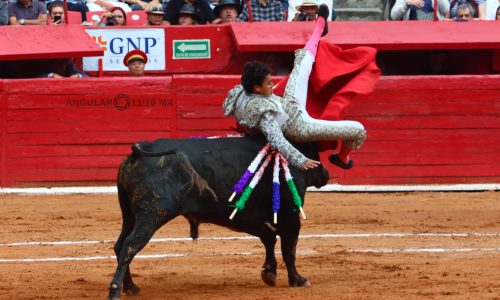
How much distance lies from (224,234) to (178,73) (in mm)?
4325

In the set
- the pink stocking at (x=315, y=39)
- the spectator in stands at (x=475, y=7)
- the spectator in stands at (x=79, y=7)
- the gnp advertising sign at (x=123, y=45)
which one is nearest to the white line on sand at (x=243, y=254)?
the pink stocking at (x=315, y=39)

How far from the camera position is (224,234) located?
434 inches

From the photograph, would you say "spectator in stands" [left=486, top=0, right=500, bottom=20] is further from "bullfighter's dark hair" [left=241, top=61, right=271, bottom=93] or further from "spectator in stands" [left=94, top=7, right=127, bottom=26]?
"bullfighter's dark hair" [left=241, top=61, right=271, bottom=93]

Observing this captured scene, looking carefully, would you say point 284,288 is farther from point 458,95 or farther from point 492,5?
point 492,5

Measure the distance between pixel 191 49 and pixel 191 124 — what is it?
1.26m

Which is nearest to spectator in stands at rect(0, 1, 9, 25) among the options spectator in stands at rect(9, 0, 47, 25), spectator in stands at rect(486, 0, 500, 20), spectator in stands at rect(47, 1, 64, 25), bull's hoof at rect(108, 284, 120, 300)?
spectator in stands at rect(9, 0, 47, 25)

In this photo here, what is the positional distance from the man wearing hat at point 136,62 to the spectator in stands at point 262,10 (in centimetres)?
159

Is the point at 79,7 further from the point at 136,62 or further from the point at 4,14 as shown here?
the point at 136,62

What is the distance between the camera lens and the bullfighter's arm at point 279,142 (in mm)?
7633

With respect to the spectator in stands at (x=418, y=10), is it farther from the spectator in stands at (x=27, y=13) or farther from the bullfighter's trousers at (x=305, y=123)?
the bullfighter's trousers at (x=305, y=123)

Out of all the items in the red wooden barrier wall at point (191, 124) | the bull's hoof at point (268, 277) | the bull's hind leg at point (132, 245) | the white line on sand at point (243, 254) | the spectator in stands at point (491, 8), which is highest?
the bull's hind leg at point (132, 245)

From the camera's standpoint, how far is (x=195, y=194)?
24.7 feet

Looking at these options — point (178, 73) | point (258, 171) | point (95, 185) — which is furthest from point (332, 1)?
point (258, 171)

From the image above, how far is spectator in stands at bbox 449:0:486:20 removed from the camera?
15.7 meters
